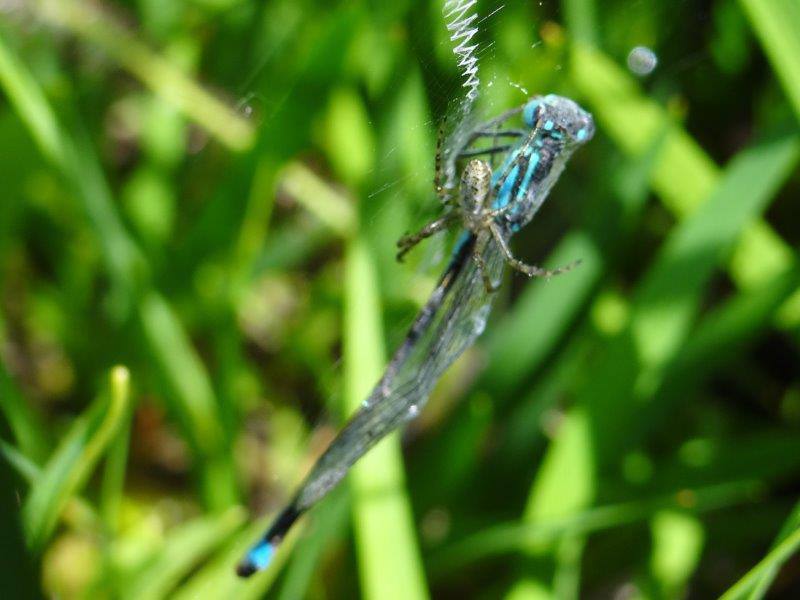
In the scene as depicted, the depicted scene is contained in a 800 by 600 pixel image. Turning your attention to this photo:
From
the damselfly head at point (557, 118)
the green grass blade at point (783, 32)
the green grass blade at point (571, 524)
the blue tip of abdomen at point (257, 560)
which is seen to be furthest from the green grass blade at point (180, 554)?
the green grass blade at point (783, 32)

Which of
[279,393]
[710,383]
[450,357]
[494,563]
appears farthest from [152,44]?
[710,383]

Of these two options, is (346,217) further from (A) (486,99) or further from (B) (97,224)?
(A) (486,99)

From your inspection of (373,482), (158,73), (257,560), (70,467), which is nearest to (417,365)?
(373,482)

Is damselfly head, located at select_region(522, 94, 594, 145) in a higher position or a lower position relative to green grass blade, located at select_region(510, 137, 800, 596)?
higher

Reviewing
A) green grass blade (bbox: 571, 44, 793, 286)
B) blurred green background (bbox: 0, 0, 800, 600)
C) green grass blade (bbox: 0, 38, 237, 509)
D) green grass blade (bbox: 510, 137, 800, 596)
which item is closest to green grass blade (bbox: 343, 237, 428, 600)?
blurred green background (bbox: 0, 0, 800, 600)

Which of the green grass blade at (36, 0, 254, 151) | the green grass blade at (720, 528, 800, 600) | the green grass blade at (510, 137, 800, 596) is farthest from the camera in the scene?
the green grass blade at (36, 0, 254, 151)

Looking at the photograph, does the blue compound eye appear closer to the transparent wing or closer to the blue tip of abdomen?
the transparent wing
